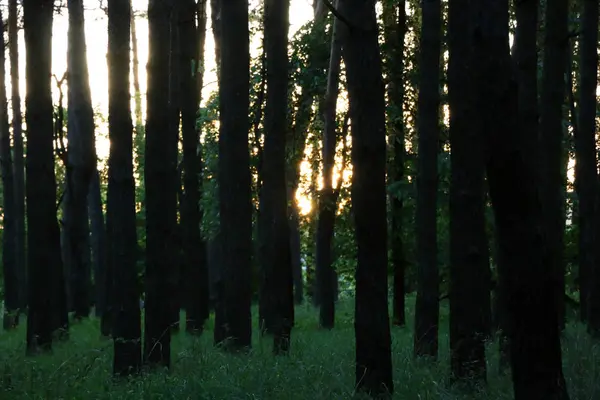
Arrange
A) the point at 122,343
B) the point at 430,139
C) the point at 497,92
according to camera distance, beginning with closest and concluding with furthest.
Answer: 1. the point at 497,92
2. the point at 122,343
3. the point at 430,139

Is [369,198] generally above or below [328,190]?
below

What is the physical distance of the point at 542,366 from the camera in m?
6.12

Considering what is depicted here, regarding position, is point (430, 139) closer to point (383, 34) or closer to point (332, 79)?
point (332, 79)

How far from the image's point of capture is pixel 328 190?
2017 cm

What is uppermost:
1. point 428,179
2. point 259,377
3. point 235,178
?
point 235,178

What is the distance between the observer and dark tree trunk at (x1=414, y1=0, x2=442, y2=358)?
501 inches

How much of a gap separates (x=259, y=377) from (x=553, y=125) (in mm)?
6582

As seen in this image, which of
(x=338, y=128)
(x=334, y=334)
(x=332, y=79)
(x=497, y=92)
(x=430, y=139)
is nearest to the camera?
(x=497, y=92)

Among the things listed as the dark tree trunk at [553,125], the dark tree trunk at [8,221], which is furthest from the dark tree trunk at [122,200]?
the dark tree trunk at [8,221]

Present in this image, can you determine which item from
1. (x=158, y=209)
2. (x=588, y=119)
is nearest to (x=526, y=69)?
(x=158, y=209)

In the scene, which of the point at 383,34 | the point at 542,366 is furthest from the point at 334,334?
the point at 542,366

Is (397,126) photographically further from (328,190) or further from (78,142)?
(78,142)

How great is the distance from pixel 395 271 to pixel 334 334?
4.08 meters

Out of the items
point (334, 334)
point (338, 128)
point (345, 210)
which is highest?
point (338, 128)
